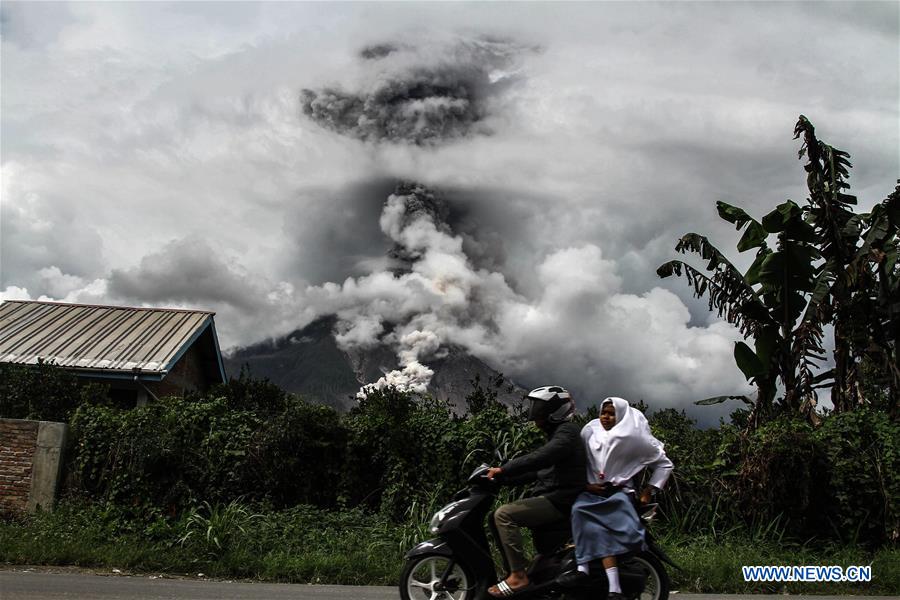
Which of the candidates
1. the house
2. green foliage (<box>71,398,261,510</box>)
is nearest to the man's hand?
green foliage (<box>71,398,261,510</box>)

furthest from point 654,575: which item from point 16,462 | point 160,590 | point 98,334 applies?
point 98,334

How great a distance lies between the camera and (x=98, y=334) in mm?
22125

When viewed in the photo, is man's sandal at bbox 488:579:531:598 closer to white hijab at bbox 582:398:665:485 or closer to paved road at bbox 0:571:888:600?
white hijab at bbox 582:398:665:485

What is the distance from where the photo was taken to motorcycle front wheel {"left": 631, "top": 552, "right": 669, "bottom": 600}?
5773mm

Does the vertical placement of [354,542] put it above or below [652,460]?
below

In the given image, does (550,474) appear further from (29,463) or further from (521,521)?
(29,463)

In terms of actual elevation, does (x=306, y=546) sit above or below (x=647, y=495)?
below

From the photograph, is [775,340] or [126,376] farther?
[126,376]

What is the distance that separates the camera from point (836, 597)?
821 cm

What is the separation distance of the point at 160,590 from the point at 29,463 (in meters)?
5.17

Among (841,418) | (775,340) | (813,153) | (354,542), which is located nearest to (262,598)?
(354,542)

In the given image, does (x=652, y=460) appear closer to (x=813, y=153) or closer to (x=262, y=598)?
(x=262, y=598)

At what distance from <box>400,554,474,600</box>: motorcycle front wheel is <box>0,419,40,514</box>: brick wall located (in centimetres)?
790

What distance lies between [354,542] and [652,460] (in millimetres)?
4975
